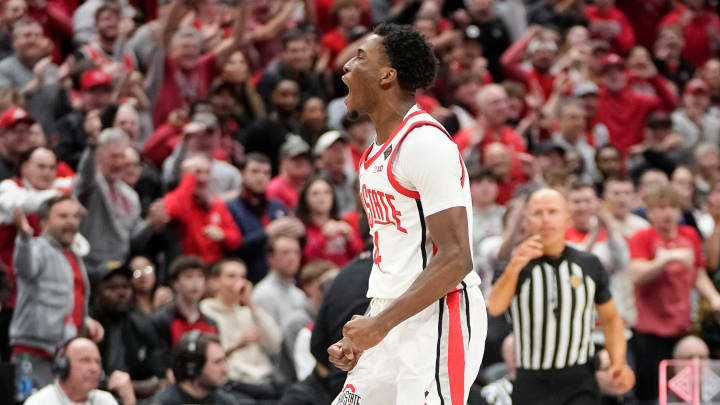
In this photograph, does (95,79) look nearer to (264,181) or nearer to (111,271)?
(264,181)

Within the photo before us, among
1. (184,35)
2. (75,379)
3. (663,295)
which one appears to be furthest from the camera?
(184,35)

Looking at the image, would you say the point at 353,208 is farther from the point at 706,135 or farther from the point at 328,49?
the point at 706,135

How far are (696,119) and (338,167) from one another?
5.41 metres

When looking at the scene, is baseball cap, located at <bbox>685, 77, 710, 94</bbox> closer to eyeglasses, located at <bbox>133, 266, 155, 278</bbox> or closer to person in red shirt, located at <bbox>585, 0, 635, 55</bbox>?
person in red shirt, located at <bbox>585, 0, 635, 55</bbox>

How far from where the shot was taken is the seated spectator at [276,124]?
464 inches

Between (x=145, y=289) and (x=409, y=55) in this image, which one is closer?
(x=409, y=55)

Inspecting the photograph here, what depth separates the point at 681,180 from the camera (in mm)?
12375

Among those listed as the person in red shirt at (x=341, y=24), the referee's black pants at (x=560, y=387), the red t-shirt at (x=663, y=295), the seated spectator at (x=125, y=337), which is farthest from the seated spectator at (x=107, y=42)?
the referee's black pants at (x=560, y=387)

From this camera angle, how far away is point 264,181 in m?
10.5

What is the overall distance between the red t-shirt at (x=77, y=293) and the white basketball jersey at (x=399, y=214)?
4463 mm

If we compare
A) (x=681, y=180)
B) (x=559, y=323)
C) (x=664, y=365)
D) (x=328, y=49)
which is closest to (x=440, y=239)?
(x=559, y=323)

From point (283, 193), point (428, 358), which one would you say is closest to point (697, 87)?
point (283, 193)

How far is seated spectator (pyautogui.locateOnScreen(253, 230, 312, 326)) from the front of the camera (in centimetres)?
980

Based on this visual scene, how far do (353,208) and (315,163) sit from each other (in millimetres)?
622
